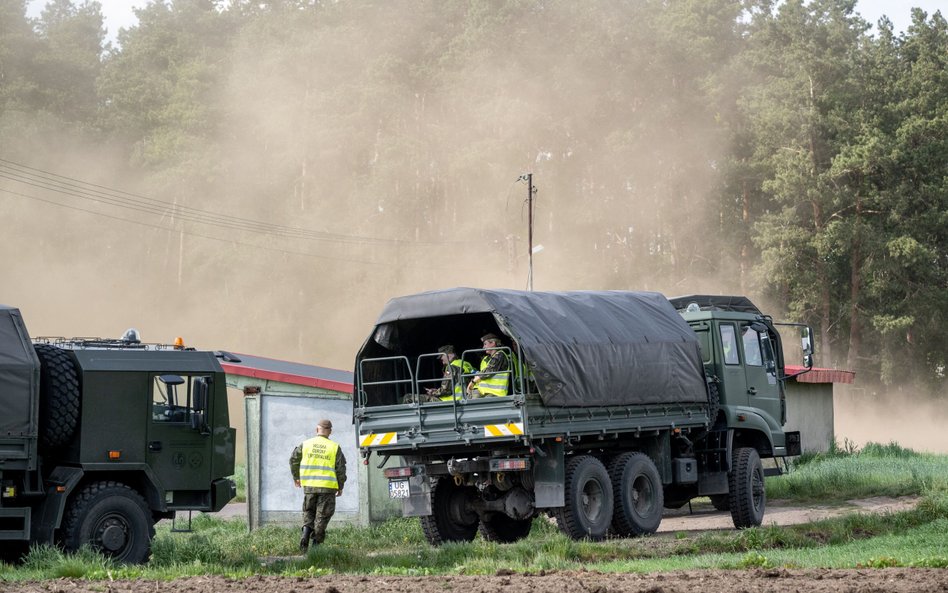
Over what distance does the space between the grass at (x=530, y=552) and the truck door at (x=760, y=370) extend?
2677 mm

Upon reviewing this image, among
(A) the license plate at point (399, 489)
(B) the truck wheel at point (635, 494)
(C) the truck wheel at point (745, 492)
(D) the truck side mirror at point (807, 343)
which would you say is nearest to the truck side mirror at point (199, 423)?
(A) the license plate at point (399, 489)

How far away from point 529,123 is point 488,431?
53.0m

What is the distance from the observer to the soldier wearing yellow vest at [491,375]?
49.6 feet

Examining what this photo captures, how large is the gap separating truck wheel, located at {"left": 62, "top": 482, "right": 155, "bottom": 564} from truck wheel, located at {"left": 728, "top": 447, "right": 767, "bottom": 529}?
835 centimetres

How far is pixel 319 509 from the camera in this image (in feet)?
50.2

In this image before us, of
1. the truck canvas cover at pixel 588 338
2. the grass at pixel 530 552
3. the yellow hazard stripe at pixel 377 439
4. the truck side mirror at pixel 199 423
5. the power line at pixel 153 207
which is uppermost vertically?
the power line at pixel 153 207

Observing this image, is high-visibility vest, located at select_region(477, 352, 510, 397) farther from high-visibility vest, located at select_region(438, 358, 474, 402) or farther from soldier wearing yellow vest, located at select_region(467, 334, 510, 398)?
high-visibility vest, located at select_region(438, 358, 474, 402)

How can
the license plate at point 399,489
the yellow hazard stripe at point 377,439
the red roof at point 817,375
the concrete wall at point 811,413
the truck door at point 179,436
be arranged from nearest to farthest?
the truck door at point 179,436 → the yellow hazard stripe at point 377,439 → the license plate at point 399,489 → the red roof at point 817,375 → the concrete wall at point 811,413

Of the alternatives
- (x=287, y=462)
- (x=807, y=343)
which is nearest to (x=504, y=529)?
(x=287, y=462)

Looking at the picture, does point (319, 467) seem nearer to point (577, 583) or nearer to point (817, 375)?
point (577, 583)

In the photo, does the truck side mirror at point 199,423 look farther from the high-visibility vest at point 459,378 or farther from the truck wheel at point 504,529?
the truck wheel at point 504,529

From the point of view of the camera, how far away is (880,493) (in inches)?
850

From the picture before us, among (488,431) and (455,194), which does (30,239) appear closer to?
(455,194)

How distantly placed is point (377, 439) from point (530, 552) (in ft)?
9.52
